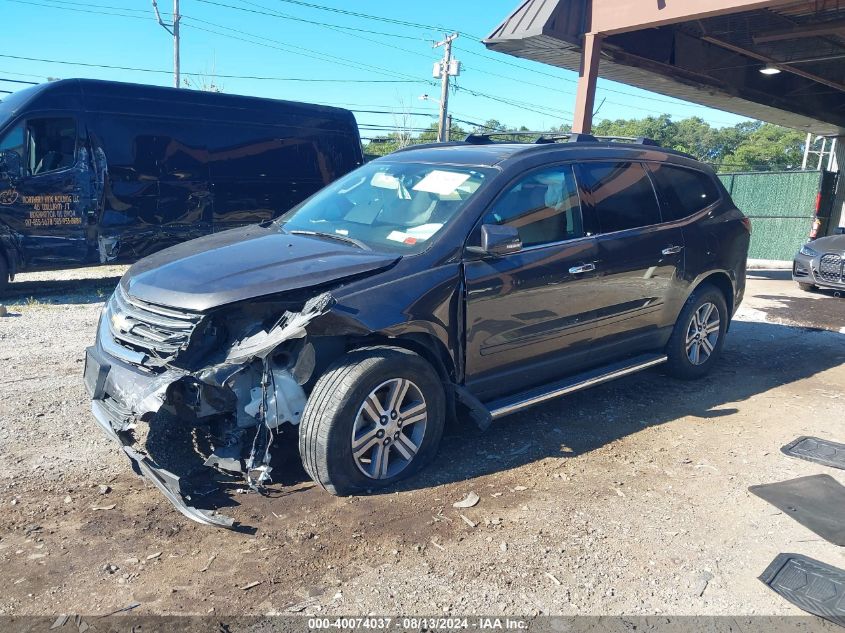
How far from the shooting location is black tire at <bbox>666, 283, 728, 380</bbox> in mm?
5648

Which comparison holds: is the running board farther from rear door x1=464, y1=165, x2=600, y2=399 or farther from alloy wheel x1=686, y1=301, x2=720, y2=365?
alloy wheel x1=686, y1=301, x2=720, y2=365

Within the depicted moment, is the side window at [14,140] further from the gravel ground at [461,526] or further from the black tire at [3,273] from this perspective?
the gravel ground at [461,526]

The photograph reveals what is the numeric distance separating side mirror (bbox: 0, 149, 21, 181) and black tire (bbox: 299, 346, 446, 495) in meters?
7.03

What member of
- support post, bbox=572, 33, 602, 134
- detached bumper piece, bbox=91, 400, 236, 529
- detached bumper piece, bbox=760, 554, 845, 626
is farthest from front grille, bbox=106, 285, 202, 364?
support post, bbox=572, 33, 602, 134

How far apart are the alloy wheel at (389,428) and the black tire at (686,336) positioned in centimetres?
278

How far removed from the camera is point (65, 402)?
4828 millimetres

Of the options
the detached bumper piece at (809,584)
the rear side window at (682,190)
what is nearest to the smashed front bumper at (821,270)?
the rear side window at (682,190)

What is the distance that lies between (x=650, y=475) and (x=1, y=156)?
840 centimetres

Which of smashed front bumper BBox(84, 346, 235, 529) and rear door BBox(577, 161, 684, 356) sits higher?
rear door BBox(577, 161, 684, 356)

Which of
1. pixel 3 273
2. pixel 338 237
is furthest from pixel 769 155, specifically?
pixel 338 237

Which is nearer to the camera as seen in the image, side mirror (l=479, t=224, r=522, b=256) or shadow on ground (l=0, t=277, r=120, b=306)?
side mirror (l=479, t=224, r=522, b=256)

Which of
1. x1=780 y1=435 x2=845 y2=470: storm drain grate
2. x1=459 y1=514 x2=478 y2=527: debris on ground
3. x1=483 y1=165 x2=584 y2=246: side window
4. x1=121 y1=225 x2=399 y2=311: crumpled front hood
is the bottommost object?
x1=459 y1=514 x2=478 y2=527: debris on ground

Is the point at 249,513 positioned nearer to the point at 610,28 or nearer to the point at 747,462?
the point at 747,462

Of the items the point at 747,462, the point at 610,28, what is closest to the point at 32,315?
the point at 747,462
